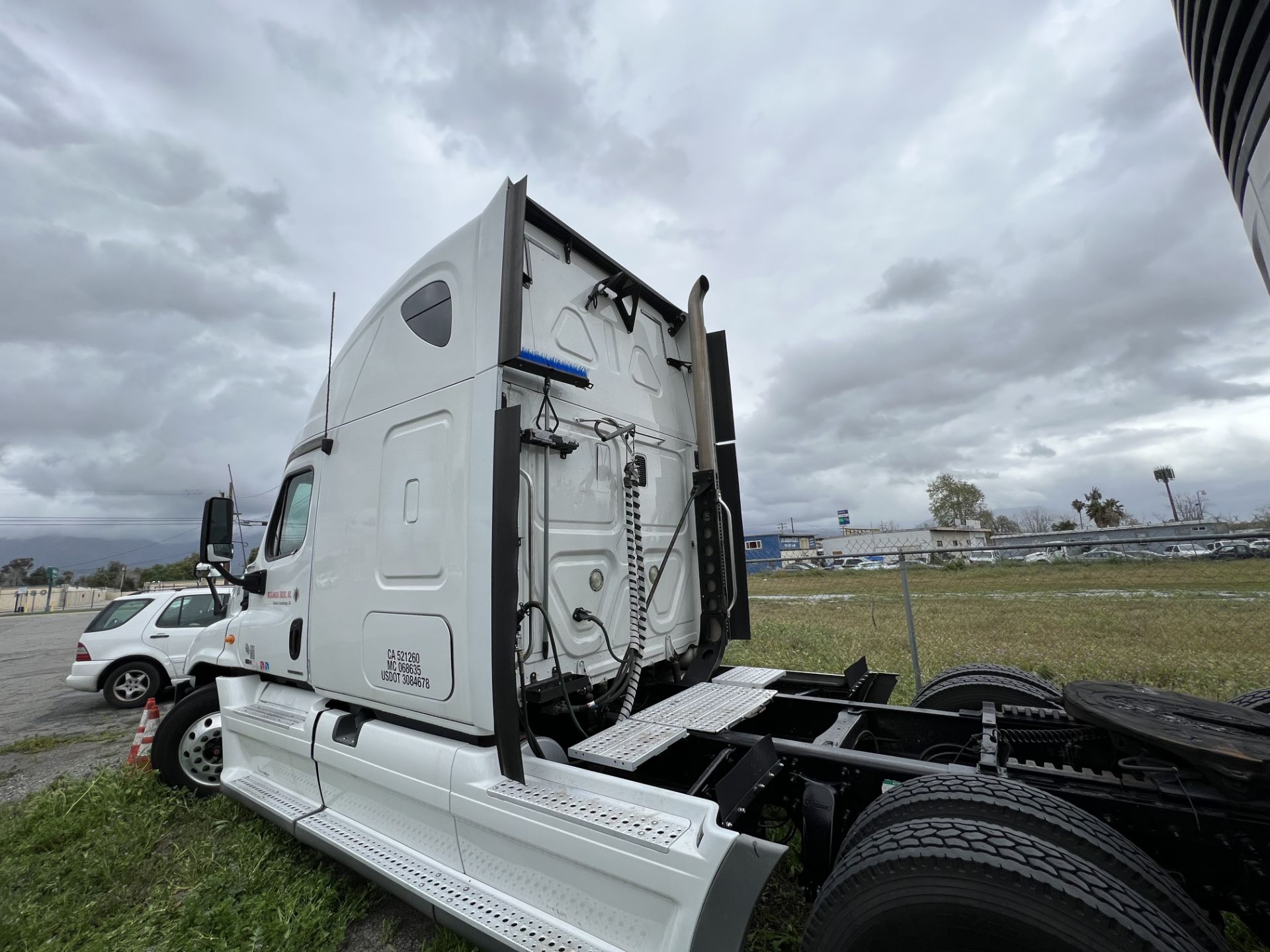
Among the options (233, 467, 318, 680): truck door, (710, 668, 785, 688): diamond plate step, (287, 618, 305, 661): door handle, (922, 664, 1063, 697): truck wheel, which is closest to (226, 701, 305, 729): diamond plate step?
(233, 467, 318, 680): truck door

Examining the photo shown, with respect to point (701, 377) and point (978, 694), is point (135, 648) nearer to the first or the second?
point (701, 377)

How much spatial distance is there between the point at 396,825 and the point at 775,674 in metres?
2.17

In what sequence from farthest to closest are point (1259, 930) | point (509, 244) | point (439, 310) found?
point (439, 310), point (509, 244), point (1259, 930)

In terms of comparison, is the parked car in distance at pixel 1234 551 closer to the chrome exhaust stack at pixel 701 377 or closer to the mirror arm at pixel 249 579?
the chrome exhaust stack at pixel 701 377

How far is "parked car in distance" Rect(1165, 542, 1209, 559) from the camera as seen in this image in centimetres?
473

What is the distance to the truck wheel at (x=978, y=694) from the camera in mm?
3117

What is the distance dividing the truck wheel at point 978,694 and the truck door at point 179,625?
892 cm

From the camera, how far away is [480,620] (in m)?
2.35

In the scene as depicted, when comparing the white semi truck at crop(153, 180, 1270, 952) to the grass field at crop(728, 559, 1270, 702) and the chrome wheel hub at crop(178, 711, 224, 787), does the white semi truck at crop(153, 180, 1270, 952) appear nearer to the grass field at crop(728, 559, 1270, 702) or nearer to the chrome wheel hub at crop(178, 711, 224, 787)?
the chrome wheel hub at crop(178, 711, 224, 787)

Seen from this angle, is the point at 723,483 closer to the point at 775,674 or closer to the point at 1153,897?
the point at 775,674

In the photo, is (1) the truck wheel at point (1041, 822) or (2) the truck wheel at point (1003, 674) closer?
(1) the truck wheel at point (1041, 822)

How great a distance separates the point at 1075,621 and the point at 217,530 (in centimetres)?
952

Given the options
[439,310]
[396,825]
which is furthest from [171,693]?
[439,310]

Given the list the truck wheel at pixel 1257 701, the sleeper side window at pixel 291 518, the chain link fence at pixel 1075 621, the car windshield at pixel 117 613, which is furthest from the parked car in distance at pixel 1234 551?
the car windshield at pixel 117 613
